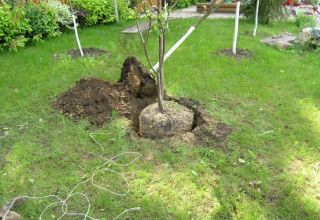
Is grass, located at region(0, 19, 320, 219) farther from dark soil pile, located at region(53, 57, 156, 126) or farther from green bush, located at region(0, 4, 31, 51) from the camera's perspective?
green bush, located at region(0, 4, 31, 51)

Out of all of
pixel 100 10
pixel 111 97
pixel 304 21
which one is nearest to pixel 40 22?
pixel 100 10

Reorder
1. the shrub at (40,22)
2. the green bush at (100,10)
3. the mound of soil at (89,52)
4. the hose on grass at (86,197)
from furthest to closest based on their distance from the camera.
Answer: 1. the green bush at (100,10)
2. the shrub at (40,22)
3. the mound of soil at (89,52)
4. the hose on grass at (86,197)

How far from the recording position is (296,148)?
400 centimetres

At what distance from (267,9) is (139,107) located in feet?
22.1

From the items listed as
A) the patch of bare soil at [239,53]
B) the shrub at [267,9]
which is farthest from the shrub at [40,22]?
the shrub at [267,9]

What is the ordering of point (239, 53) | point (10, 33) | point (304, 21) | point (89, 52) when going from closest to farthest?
1. point (239, 53)
2. point (89, 52)
3. point (10, 33)
4. point (304, 21)

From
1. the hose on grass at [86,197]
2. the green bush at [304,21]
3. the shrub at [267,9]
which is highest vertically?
the shrub at [267,9]

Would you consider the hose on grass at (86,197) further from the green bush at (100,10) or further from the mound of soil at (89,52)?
the green bush at (100,10)

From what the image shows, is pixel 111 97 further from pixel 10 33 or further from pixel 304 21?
pixel 304 21

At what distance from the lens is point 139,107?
4.83 m

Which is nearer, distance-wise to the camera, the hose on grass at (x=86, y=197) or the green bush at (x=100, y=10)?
the hose on grass at (x=86, y=197)

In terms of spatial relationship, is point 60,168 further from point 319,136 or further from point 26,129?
point 319,136

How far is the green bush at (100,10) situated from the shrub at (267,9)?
3.54m

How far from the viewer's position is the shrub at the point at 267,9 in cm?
990
